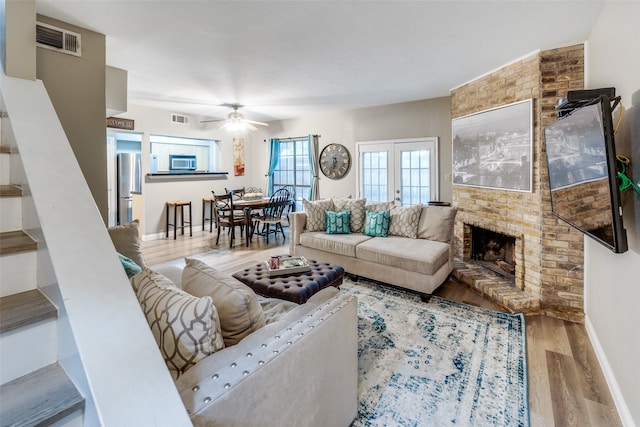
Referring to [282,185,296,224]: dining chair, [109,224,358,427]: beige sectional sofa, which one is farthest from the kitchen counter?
[109,224,358,427]: beige sectional sofa

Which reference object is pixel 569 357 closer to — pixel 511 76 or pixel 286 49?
pixel 511 76

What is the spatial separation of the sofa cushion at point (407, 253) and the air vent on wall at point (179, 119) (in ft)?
16.2

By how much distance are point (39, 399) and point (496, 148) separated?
14.0ft

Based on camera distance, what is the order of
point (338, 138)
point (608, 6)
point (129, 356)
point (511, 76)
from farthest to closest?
point (338, 138), point (511, 76), point (608, 6), point (129, 356)

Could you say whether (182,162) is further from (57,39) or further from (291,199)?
(57,39)

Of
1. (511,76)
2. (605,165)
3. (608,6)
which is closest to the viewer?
(605,165)

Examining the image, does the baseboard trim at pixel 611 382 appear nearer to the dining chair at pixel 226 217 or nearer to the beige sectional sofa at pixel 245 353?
the beige sectional sofa at pixel 245 353

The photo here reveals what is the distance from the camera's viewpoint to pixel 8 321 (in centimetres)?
83

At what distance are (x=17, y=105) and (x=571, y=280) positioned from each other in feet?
13.1

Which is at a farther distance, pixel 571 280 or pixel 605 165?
pixel 571 280

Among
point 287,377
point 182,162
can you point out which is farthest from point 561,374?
point 182,162

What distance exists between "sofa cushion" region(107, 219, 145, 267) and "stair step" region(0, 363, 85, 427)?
1.83 metres

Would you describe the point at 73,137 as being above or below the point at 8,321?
above

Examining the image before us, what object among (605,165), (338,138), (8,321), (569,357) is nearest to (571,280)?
(569,357)
